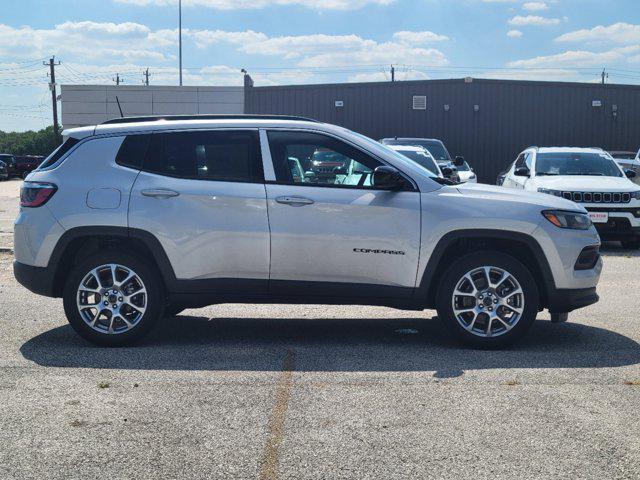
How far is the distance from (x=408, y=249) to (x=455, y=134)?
95.6 feet

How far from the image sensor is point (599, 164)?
1491 cm

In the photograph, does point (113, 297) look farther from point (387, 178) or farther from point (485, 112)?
point (485, 112)

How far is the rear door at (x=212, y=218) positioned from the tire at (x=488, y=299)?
146cm

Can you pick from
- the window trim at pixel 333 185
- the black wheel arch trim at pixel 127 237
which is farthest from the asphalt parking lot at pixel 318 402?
the window trim at pixel 333 185

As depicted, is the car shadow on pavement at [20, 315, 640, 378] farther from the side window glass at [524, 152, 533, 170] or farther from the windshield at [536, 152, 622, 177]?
the side window glass at [524, 152, 533, 170]

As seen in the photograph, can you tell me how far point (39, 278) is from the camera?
21.6 feet

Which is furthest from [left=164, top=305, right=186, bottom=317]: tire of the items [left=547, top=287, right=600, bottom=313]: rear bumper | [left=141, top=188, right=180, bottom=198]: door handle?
[left=547, top=287, right=600, bottom=313]: rear bumper

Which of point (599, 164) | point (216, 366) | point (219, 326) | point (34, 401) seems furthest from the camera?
point (599, 164)

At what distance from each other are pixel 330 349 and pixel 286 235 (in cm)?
98

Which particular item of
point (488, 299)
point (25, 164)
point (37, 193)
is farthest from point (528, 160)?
point (25, 164)

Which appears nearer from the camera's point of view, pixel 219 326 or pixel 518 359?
pixel 518 359

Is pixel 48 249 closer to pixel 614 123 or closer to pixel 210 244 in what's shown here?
pixel 210 244

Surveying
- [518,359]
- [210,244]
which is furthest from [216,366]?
[518,359]

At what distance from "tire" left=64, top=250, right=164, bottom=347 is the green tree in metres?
93.3
